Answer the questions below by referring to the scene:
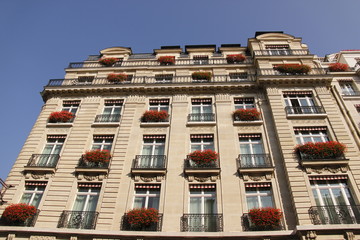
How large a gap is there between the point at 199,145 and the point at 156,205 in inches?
169

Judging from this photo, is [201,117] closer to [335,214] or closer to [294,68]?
[294,68]

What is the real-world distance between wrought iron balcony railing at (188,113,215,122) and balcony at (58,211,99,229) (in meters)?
7.63

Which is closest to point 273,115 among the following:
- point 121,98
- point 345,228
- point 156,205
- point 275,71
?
point 275,71

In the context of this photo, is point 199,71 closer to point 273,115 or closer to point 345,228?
point 273,115

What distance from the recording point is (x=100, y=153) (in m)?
14.2

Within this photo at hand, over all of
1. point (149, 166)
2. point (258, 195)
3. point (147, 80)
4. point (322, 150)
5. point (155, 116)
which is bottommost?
point (258, 195)

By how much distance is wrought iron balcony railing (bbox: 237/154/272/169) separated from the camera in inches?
533

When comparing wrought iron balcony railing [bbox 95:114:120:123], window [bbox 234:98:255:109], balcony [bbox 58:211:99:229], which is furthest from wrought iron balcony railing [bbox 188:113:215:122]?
balcony [bbox 58:211:99:229]

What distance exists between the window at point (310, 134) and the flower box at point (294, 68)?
4975mm

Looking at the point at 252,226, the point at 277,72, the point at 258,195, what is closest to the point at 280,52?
the point at 277,72

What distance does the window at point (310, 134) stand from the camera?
1468cm

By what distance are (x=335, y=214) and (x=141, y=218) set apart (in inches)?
329

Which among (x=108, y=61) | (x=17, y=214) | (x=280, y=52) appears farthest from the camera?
(x=108, y=61)

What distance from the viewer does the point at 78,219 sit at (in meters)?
12.2
